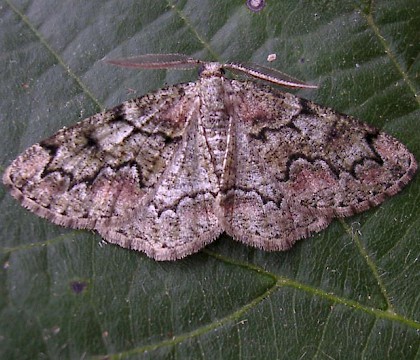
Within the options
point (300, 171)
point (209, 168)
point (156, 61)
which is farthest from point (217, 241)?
point (156, 61)

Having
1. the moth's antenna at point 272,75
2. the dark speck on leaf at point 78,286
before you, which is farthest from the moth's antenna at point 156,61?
the dark speck on leaf at point 78,286

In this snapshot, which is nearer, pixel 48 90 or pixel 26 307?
pixel 26 307

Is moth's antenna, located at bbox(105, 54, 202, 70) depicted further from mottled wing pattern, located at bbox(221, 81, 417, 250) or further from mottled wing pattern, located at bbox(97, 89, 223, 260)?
mottled wing pattern, located at bbox(221, 81, 417, 250)

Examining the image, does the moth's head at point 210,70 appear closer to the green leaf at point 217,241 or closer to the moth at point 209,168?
the moth at point 209,168

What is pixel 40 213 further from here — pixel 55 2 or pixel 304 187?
pixel 304 187

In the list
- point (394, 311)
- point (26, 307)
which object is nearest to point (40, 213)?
point (26, 307)

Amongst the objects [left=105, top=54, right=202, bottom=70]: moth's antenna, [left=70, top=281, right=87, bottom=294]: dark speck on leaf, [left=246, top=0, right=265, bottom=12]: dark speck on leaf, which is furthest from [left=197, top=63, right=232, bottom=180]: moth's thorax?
[left=70, top=281, right=87, bottom=294]: dark speck on leaf

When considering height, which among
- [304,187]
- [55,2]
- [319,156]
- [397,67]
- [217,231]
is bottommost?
[217,231]
